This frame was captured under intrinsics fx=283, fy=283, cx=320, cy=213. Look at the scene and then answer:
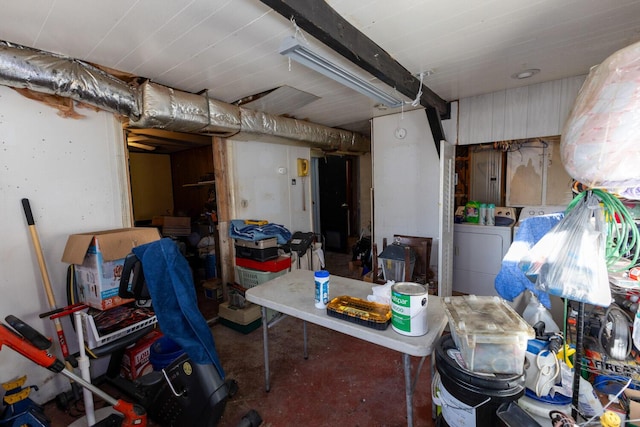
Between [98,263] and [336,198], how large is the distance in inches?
168

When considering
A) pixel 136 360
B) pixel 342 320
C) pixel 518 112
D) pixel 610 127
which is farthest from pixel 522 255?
pixel 136 360

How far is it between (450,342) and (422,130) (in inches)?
112

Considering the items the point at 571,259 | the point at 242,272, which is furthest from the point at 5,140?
the point at 571,259

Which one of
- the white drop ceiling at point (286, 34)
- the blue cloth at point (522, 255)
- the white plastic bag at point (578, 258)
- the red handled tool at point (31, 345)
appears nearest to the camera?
the white plastic bag at point (578, 258)

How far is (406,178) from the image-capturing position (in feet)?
12.1

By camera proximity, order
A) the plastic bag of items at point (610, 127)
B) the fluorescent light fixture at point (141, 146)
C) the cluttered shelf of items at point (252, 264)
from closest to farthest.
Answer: the plastic bag of items at point (610, 127) < the cluttered shelf of items at point (252, 264) < the fluorescent light fixture at point (141, 146)

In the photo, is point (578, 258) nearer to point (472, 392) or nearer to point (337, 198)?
point (472, 392)

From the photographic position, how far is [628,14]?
5.10 feet

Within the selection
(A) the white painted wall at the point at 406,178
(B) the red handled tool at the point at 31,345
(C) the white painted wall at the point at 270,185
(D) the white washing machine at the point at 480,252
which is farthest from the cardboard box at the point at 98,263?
(D) the white washing machine at the point at 480,252

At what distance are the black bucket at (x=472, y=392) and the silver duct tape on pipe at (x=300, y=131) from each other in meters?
2.70

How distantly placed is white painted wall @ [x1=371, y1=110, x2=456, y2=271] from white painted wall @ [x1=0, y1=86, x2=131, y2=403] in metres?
2.98

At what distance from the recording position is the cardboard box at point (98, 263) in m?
1.88

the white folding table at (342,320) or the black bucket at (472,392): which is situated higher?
the white folding table at (342,320)

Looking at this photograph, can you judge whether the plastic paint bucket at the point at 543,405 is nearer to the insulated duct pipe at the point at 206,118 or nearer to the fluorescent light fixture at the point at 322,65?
the fluorescent light fixture at the point at 322,65
